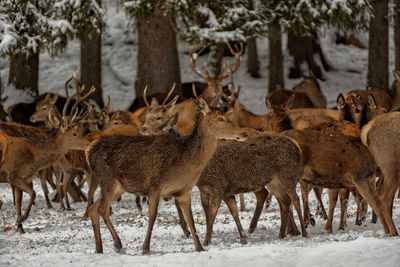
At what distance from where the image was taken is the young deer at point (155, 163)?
7465 millimetres

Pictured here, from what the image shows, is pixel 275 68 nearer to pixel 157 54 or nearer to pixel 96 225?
pixel 157 54

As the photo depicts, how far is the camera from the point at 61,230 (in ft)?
31.6

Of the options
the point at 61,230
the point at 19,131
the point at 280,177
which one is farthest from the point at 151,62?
the point at 280,177

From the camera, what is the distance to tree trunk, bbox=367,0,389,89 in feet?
61.1

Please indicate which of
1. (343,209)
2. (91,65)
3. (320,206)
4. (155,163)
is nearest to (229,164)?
(155,163)

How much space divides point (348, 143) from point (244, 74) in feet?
59.3

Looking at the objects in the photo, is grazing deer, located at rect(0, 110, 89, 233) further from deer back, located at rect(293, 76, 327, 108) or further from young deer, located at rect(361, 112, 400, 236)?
deer back, located at rect(293, 76, 327, 108)

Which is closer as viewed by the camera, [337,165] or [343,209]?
[337,165]

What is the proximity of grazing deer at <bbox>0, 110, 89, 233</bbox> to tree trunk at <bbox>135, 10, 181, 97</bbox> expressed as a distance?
6828mm

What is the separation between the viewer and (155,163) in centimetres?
753

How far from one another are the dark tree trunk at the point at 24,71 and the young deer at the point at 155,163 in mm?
11894

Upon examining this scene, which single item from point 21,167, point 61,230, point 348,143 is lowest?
point 61,230

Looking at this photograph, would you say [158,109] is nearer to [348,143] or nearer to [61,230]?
[61,230]

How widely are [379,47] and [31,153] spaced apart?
36.7ft
